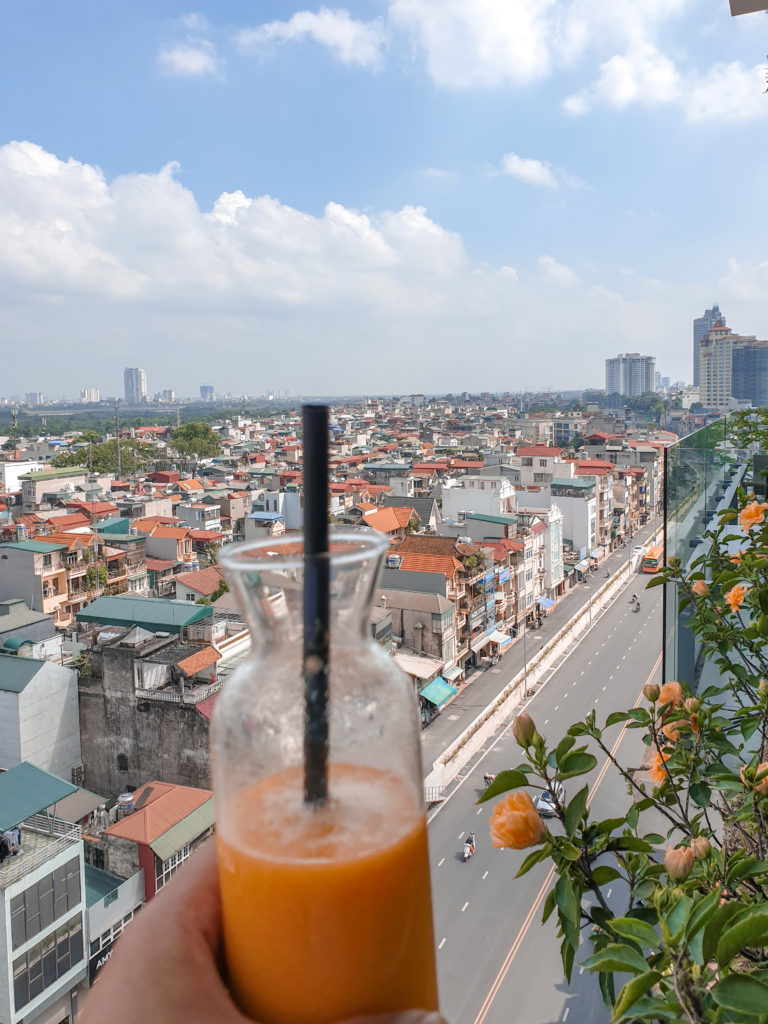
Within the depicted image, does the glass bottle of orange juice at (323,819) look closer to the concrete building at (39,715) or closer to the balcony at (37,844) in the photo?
the balcony at (37,844)

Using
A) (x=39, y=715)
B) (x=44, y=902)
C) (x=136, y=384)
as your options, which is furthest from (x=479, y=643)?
(x=136, y=384)

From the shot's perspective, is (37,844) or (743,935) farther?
(37,844)

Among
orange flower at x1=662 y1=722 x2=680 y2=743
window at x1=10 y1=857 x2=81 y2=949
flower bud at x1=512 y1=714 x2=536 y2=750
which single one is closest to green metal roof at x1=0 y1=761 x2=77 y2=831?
window at x1=10 y1=857 x2=81 y2=949

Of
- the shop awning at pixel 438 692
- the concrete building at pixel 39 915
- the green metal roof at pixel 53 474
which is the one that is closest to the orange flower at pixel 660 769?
the concrete building at pixel 39 915

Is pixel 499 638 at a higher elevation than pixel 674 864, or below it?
below

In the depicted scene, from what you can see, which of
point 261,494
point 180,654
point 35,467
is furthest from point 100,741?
point 35,467

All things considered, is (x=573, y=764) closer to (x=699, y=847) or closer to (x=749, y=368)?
(x=699, y=847)

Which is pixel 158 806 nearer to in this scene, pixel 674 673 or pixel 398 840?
pixel 674 673
